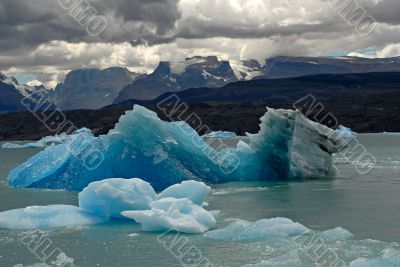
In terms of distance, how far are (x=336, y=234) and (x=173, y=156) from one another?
33.8 ft

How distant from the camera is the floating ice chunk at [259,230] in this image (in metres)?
11.7

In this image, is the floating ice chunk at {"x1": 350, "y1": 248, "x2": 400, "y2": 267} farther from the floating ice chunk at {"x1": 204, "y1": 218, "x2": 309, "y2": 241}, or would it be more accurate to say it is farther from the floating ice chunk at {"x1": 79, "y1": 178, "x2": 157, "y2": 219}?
the floating ice chunk at {"x1": 79, "y1": 178, "x2": 157, "y2": 219}

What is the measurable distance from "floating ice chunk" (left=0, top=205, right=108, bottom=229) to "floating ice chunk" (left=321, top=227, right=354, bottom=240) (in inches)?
208

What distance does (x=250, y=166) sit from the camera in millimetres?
24016

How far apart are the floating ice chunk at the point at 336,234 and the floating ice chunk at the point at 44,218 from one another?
5285 millimetres

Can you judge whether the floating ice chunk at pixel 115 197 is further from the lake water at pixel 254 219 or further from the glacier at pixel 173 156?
the glacier at pixel 173 156

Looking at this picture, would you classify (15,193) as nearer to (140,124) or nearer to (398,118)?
(140,124)

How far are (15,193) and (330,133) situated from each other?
12.0 meters

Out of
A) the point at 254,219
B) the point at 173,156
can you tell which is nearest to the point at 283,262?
the point at 254,219

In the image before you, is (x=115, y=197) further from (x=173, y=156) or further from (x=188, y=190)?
(x=173, y=156)

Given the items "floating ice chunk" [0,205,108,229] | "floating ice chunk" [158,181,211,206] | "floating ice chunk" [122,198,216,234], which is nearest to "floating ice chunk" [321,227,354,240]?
"floating ice chunk" [122,198,216,234]

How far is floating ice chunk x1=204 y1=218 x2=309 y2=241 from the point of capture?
1173 cm

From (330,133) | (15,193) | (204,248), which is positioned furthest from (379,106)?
(204,248)

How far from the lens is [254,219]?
46.1ft
